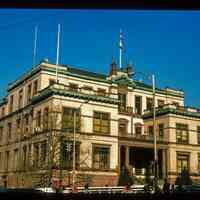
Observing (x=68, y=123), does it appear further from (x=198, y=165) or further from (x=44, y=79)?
(x=198, y=165)

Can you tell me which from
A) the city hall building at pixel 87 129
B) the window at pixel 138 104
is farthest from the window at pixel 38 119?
the window at pixel 138 104

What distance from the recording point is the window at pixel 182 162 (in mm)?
43688

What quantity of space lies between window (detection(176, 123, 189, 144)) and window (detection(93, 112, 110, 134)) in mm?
9266

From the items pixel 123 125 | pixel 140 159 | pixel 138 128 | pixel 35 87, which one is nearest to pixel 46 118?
pixel 35 87

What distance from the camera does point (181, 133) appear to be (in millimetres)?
44500

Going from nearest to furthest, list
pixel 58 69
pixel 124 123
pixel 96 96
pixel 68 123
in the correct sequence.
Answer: pixel 68 123 < pixel 96 96 < pixel 58 69 < pixel 124 123

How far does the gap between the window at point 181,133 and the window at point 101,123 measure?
9.27 meters

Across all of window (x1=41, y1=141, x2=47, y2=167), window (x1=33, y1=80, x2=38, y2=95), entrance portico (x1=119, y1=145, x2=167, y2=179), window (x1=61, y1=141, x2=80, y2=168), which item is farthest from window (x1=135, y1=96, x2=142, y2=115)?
window (x1=41, y1=141, x2=47, y2=167)

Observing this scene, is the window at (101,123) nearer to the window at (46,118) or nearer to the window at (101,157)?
the window at (101,157)

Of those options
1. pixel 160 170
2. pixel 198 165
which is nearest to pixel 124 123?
pixel 160 170

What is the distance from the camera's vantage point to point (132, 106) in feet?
157

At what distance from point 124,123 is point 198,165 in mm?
9718

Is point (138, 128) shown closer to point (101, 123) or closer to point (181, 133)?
point (181, 133)

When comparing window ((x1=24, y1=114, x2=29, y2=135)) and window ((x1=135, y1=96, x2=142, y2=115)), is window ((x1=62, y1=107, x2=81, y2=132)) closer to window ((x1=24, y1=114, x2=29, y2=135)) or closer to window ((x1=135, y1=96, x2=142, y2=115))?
window ((x1=24, y1=114, x2=29, y2=135))
